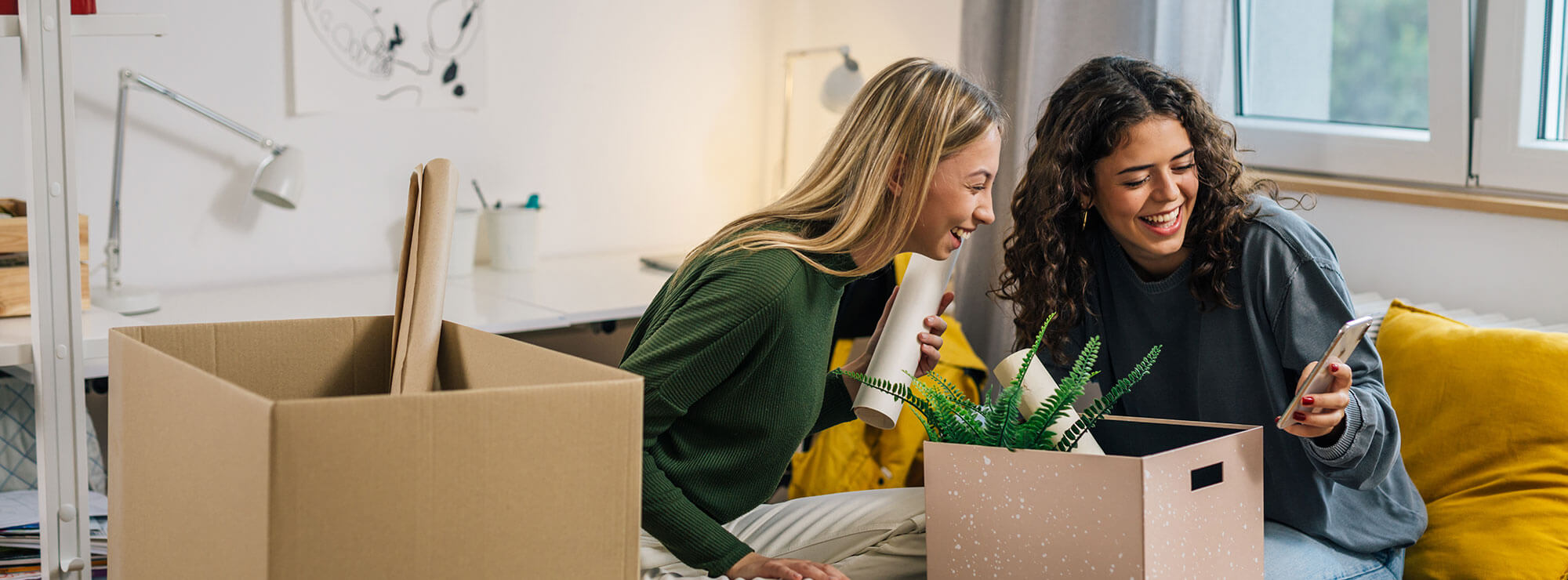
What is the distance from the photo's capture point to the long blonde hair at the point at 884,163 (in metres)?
1.30

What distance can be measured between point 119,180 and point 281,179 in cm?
29

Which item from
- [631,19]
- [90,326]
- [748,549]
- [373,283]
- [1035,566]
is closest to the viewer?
[1035,566]

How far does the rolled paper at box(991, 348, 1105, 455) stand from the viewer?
1134mm

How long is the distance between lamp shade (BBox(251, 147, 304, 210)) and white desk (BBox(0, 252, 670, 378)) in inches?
8.0

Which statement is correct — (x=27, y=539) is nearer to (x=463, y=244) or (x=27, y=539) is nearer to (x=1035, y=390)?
(x=463, y=244)

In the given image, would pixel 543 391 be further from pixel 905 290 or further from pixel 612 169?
pixel 612 169

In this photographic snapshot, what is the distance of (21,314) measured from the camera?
1.96 meters

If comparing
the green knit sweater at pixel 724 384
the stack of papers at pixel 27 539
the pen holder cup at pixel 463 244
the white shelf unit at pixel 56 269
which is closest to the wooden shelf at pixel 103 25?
the white shelf unit at pixel 56 269

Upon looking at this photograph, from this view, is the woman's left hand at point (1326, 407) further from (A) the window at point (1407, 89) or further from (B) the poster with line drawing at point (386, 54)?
(B) the poster with line drawing at point (386, 54)

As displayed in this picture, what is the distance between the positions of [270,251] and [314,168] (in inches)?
8.1

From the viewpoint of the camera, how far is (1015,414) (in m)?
1.04

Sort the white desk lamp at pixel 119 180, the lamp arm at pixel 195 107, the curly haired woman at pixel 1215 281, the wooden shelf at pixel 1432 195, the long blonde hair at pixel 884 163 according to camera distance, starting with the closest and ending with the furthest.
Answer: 1. the long blonde hair at pixel 884 163
2. the curly haired woman at pixel 1215 281
3. the wooden shelf at pixel 1432 195
4. the white desk lamp at pixel 119 180
5. the lamp arm at pixel 195 107

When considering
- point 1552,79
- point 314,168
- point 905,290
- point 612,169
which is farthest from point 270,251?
point 1552,79

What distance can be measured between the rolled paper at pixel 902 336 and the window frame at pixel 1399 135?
910 mm
